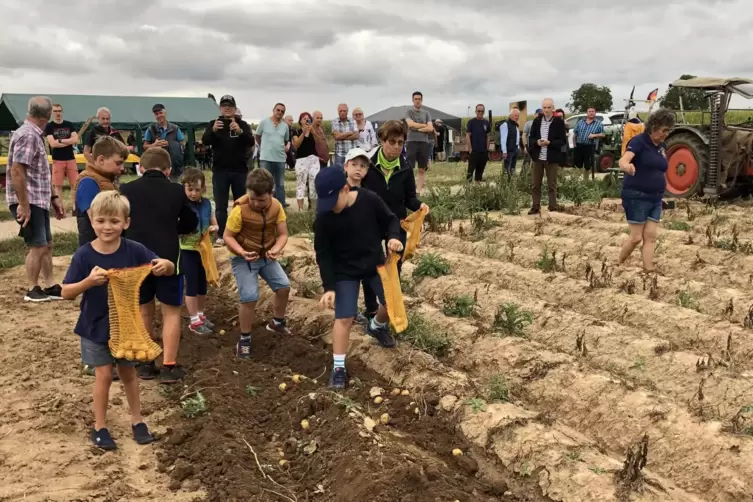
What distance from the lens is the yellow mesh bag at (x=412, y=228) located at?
4832mm

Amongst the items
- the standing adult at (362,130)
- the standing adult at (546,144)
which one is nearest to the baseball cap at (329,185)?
the standing adult at (546,144)

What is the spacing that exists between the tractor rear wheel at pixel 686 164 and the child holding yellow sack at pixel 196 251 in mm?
8323

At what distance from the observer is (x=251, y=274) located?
483cm

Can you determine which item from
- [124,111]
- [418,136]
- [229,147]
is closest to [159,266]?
[229,147]

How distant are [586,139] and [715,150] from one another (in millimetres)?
3501

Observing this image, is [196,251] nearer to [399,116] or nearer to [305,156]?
[305,156]

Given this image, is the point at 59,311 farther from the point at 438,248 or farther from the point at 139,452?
the point at 438,248

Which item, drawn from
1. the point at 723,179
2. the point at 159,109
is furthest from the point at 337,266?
the point at 723,179

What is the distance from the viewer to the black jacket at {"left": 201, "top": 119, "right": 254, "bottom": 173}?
7852mm

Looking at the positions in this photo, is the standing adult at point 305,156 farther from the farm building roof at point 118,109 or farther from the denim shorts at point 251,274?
the farm building roof at point 118,109

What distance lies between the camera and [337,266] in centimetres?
424

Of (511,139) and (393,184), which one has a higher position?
(511,139)

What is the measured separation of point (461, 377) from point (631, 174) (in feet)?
9.85

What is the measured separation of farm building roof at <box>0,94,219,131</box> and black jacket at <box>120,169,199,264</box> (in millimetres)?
17844
